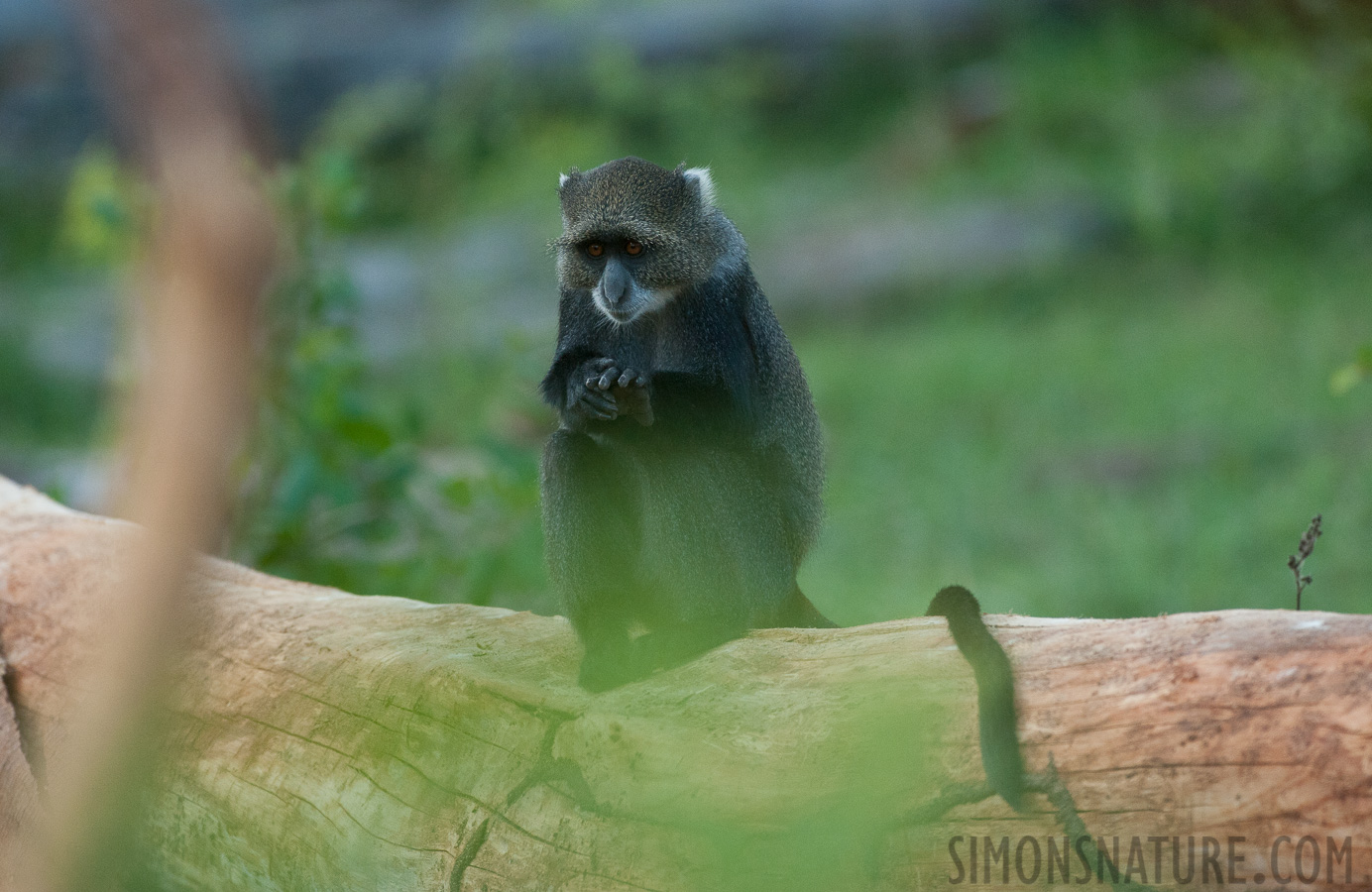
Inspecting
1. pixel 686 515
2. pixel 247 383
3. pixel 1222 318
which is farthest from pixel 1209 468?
pixel 247 383

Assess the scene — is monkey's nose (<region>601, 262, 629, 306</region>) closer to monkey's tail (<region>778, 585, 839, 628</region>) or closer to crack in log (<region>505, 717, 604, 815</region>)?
monkey's tail (<region>778, 585, 839, 628</region>)

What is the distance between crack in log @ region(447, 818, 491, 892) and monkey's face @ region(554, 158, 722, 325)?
66.5 inches

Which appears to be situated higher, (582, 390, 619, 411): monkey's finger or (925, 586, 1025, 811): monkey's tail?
(582, 390, 619, 411): monkey's finger

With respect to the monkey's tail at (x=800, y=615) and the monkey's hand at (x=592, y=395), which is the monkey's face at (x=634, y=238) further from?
the monkey's tail at (x=800, y=615)

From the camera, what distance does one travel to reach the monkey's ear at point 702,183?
417 cm

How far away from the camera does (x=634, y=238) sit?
13.1 ft

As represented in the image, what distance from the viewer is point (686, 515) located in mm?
3711

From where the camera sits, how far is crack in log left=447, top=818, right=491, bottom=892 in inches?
112

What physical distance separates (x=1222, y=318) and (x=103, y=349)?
993 centimetres

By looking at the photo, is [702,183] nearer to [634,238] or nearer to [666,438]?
[634,238]

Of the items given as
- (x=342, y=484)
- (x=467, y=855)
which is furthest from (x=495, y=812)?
(x=342, y=484)

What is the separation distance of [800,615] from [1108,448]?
4.96 m

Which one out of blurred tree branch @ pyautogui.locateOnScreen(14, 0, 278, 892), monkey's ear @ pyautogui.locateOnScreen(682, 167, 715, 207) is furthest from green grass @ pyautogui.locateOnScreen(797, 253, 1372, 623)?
blurred tree branch @ pyautogui.locateOnScreen(14, 0, 278, 892)

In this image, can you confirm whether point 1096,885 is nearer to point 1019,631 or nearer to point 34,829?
point 1019,631
